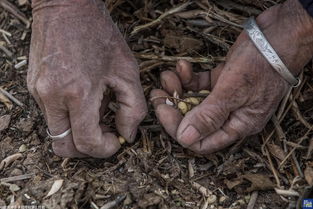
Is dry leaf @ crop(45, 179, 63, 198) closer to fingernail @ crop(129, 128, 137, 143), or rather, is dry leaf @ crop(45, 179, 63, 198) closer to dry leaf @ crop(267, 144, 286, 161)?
fingernail @ crop(129, 128, 137, 143)

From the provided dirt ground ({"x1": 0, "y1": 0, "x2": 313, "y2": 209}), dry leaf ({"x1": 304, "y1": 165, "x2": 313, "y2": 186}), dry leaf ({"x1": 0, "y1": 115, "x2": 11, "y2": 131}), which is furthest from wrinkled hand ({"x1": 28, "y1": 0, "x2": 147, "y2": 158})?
dry leaf ({"x1": 304, "y1": 165, "x2": 313, "y2": 186})

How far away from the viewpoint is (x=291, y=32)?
1780 mm

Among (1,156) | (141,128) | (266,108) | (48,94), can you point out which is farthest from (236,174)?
(1,156)

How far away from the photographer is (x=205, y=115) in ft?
6.01

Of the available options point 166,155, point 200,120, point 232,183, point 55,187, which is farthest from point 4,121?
point 232,183

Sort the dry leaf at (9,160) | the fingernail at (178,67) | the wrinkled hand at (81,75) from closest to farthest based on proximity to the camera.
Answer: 1. the wrinkled hand at (81,75)
2. the dry leaf at (9,160)
3. the fingernail at (178,67)

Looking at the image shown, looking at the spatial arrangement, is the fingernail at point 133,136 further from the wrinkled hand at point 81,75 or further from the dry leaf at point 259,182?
the dry leaf at point 259,182

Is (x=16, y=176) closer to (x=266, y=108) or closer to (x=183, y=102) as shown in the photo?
(x=183, y=102)

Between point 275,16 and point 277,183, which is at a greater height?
point 275,16

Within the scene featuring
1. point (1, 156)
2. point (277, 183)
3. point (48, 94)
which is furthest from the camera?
point (1, 156)

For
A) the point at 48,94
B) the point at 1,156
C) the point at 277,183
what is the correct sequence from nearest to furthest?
the point at 48,94 → the point at 277,183 → the point at 1,156

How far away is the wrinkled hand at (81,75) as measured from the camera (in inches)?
66.9

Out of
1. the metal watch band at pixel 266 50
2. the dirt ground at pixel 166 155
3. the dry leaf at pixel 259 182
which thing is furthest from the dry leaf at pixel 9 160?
the metal watch band at pixel 266 50

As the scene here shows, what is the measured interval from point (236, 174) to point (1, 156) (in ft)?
2.86
